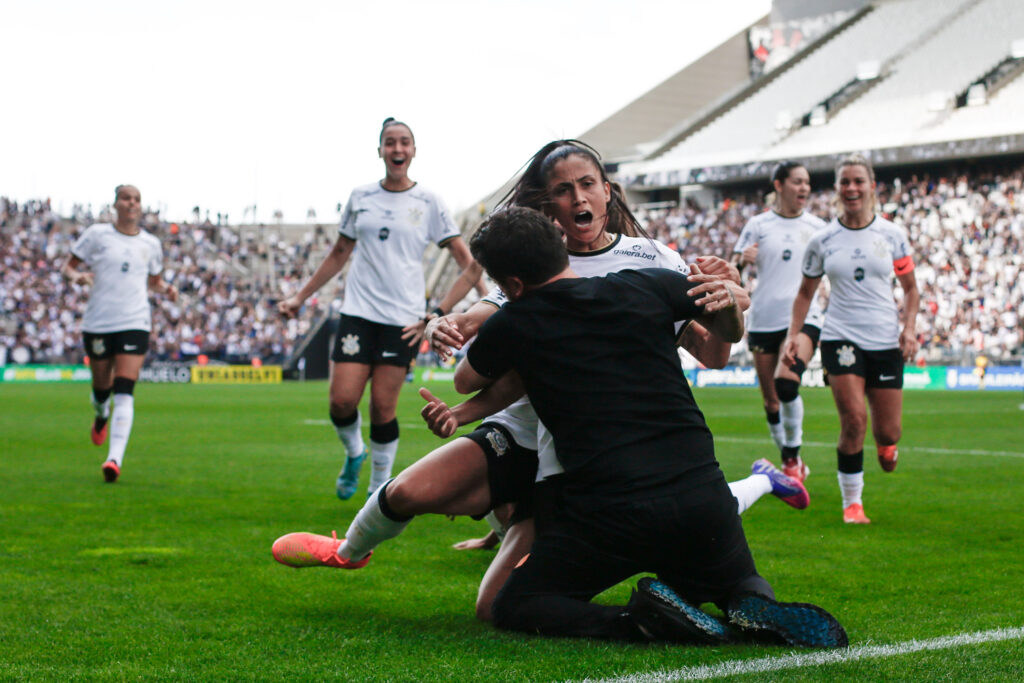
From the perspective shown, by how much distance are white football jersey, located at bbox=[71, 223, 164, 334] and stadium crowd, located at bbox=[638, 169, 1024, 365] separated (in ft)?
82.0

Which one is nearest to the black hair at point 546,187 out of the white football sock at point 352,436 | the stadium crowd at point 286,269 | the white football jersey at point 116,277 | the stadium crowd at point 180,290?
the white football sock at point 352,436

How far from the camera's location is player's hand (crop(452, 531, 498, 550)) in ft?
19.5

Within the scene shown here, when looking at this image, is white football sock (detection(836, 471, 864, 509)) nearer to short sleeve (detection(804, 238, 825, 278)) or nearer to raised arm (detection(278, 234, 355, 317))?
short sleeve (detection(804, 238, 825, 278))

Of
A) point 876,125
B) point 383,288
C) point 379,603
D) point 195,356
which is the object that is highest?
point 876,125

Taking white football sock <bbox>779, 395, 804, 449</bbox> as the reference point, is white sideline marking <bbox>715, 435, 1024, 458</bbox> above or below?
below

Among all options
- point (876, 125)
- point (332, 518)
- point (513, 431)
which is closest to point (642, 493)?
point (513, 431)

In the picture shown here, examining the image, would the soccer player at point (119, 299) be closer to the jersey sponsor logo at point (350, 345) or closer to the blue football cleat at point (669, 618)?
the jersey sponsor logo at point (350, 345)

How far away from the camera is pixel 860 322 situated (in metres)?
7.50

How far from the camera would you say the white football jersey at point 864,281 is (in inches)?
294

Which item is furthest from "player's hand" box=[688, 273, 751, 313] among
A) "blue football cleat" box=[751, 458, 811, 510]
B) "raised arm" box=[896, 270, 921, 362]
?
"raised arm" box=[896, 270, 921, 362]

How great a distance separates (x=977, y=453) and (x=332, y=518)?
7.47 m

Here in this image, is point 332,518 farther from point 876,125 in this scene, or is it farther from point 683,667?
point 876,125

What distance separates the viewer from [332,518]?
724 centimetres

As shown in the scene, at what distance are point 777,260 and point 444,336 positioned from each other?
22.0 ft
